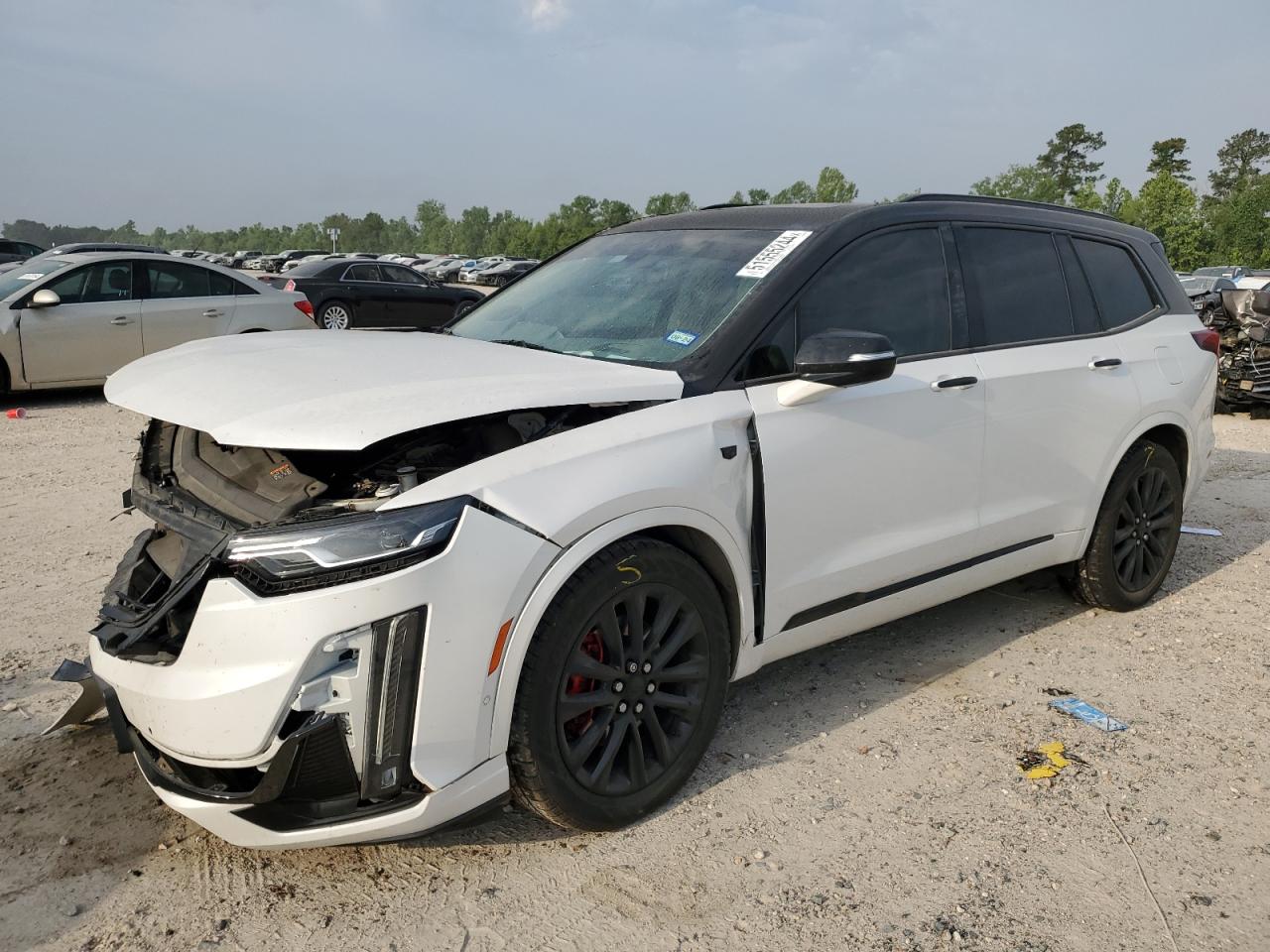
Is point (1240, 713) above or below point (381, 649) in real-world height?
below

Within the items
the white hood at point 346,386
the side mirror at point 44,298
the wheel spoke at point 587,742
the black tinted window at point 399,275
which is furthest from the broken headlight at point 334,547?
the black tinted window at point 399,275

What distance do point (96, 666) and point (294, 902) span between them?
0.86m

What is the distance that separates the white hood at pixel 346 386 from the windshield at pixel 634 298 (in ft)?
0.63

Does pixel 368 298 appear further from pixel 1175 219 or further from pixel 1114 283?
pixel 1175 219

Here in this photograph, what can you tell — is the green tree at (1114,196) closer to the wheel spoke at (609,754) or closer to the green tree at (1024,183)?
the green tree at (1024,183)

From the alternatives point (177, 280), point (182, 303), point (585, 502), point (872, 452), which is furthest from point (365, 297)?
point (585, 502)

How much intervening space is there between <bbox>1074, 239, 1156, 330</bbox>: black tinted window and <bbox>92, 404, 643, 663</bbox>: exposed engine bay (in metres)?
2.74

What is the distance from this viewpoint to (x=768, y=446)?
10.4 ft

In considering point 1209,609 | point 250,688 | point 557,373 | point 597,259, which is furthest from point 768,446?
point 1209,609

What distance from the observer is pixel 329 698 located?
2.37 metres

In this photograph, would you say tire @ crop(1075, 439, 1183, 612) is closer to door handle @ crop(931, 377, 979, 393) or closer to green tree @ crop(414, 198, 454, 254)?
door handle @ crop(931, 377, 979, 393)

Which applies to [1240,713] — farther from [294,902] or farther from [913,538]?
[294,902]

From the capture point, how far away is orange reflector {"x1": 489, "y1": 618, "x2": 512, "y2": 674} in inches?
99.4

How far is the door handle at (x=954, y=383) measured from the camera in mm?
3705
